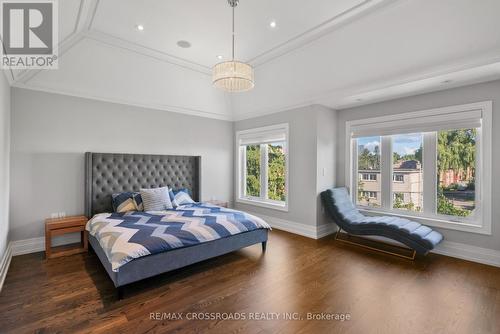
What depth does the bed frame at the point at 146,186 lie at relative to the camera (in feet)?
8.00

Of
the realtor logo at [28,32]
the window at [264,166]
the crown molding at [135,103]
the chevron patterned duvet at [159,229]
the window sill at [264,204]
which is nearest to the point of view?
the realtor logo at [28,32]

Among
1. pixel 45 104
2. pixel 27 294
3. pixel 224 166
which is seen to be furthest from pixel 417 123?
pixel 45 104

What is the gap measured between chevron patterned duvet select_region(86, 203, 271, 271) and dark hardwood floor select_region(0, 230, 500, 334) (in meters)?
0.43

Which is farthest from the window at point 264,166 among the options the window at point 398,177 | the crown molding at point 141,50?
the window at point 398,177

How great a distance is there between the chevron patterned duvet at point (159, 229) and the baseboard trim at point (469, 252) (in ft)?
8.67

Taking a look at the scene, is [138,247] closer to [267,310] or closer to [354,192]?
[267,310]

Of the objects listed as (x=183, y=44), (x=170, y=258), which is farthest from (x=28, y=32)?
(x=170, y=258)

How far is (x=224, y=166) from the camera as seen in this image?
575 centimetres

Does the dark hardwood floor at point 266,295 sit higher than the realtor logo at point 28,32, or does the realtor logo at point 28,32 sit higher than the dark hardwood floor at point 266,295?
the realtor logo at point 28,32

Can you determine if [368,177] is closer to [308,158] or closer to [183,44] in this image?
[308,158]

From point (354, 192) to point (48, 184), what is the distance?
5.19 m

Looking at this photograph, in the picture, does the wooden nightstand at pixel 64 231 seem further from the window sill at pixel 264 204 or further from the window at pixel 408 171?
the window at pixel 408 171

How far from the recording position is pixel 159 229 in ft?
9.35

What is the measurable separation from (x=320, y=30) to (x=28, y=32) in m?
3.39
